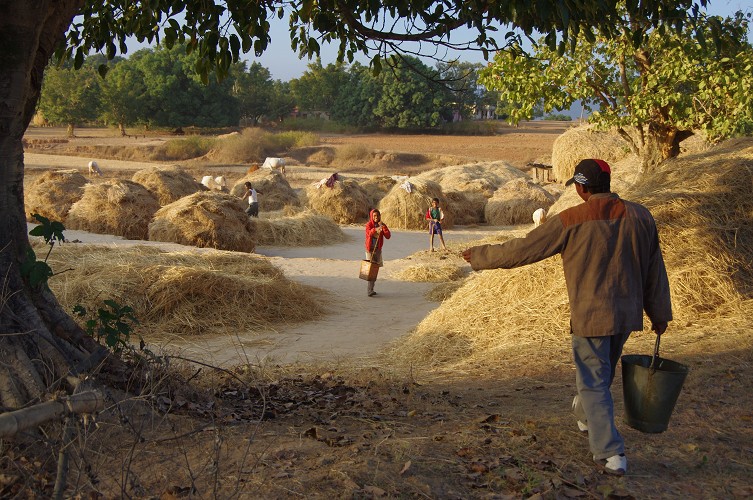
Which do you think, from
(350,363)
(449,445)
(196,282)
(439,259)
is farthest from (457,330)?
(439,259)

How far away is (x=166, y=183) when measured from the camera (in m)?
19.7

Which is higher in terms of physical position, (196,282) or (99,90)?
(99,90)

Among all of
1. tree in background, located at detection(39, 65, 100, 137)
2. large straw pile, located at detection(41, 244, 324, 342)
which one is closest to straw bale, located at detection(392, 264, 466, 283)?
large straw pile, located at detection(41, 244, 324, 342)

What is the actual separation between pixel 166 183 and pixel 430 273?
9.26 metres

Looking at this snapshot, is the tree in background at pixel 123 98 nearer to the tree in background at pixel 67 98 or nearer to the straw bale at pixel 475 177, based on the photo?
the tree in background at pixel 67 98

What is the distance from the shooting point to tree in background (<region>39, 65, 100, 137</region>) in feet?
150

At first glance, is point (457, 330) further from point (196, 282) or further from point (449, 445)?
point (449, 445)

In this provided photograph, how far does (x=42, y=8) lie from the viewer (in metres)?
4.16

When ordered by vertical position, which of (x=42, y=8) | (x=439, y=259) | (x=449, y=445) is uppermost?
(x=42, y=8)

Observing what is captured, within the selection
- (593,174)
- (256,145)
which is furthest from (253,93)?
(593,174)

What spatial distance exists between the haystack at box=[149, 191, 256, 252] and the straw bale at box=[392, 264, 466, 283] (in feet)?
12.3

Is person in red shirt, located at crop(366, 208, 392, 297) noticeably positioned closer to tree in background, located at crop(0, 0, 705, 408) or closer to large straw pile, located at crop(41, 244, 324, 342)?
large straw pile, located at crop(41, 244, 324, 342)

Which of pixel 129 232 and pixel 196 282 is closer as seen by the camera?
pixel 196 282

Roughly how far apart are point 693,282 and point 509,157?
112ft
